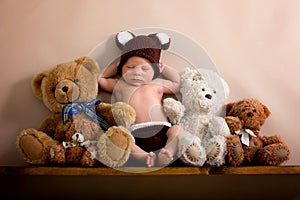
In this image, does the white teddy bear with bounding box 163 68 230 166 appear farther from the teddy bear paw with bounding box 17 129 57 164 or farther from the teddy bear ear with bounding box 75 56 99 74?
the teddy bear paw with bounding box 17 129 57 164

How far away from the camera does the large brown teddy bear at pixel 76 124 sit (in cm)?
140

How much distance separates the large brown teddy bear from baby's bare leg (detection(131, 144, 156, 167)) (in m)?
0.03

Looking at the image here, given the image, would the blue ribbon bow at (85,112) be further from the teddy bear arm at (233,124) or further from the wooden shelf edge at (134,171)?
the teddy bear arm at (233,124)

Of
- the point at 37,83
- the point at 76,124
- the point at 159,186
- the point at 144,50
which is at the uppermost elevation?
the point at 144,50

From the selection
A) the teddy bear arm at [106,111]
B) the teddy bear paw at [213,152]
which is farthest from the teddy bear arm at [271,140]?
the teddy bear arm at [106,111]

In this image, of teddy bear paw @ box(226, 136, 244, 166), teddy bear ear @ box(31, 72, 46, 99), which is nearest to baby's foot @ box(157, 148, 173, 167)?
teddy bear paw @ box(226, 136, 244, 166)

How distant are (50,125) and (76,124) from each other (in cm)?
13

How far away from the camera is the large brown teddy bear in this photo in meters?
1.40

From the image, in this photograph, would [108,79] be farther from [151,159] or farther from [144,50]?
[151,159]

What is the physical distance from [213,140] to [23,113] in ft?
2.33

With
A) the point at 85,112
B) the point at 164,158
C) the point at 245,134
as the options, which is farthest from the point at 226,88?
the point at 85,112

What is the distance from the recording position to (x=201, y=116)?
5.11 ft
